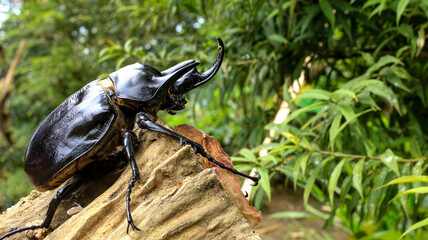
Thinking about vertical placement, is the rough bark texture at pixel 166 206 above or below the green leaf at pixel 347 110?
above

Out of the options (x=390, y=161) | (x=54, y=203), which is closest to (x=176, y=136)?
(x=54, y=203)

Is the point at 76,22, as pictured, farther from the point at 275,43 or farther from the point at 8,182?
the point at 275,43

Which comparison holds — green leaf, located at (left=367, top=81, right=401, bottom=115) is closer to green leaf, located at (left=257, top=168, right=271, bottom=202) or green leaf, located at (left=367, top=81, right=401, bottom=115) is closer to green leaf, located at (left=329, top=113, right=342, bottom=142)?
green leaf, located at (left=329, top=113, right=342, bottom=142)

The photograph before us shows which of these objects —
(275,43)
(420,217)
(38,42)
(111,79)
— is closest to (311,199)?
(420,217)

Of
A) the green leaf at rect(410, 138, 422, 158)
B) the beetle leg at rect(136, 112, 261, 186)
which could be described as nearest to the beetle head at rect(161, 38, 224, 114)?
the beetle leg at rect(136, 112, 261, 186)

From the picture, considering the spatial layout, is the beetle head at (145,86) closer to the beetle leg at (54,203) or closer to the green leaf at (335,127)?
the beetle leg at (54,203)

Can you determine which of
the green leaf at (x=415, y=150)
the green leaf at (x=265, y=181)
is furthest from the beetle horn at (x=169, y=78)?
the green leaf at (x=415, y=150)
